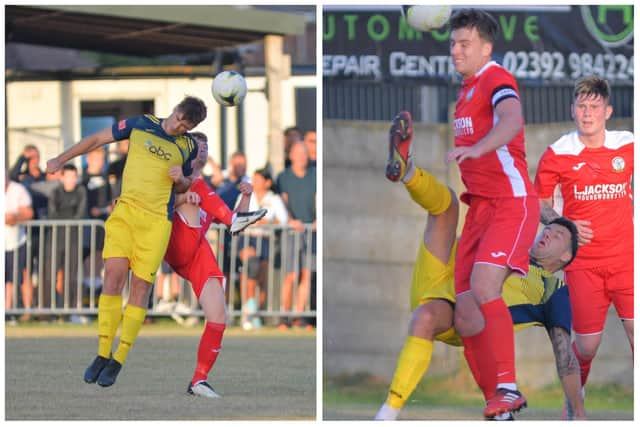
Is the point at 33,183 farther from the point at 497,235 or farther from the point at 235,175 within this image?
the point at 497,235

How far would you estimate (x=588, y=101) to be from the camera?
780 centimetres

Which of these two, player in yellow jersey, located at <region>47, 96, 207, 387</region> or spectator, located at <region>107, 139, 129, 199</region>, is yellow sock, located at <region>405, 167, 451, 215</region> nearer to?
player in yellow jersey, located at <region>47, 96, 207, 387</region>

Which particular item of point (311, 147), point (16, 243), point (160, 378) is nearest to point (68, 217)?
point (16, 243)

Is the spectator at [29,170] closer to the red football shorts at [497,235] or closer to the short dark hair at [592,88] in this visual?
the short dark hair at [592,88]

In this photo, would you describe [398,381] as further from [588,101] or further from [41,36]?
[41,36]

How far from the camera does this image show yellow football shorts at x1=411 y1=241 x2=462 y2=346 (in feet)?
23.7

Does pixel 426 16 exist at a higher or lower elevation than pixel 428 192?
higher

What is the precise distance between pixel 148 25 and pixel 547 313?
8.45 m

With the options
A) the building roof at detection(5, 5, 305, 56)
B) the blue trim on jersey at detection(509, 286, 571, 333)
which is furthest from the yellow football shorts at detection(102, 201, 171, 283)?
the building roof at detection(5, 5, 305, 56)

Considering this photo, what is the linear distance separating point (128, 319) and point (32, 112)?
9904 mm

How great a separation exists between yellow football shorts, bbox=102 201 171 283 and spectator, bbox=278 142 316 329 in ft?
17.8

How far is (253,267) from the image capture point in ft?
46.5

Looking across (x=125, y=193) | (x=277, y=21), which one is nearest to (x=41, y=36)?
(x=277, y=21)

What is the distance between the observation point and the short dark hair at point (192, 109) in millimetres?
7883
